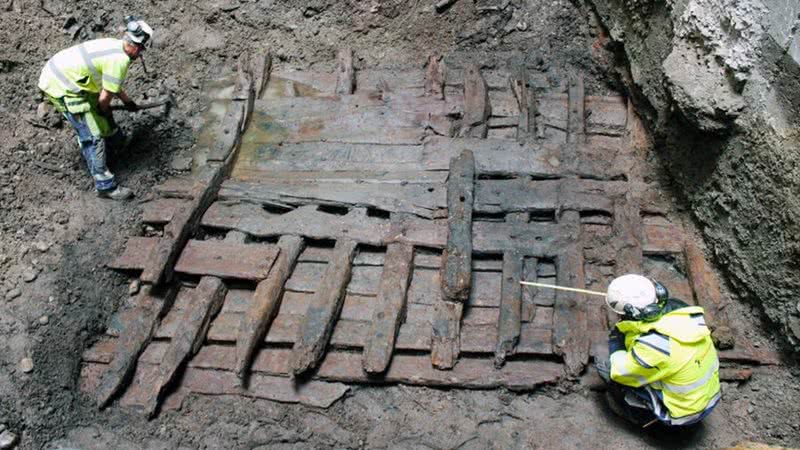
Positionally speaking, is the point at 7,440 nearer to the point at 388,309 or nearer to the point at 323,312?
the point at 323,312

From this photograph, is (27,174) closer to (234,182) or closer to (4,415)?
(234,182)

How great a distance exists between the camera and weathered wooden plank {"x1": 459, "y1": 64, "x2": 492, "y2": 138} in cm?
568

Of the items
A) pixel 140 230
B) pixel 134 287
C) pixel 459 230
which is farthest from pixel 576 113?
pixel 134 287

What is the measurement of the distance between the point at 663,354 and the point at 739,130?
1667 mm

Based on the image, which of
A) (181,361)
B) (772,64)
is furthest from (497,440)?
(772,64)

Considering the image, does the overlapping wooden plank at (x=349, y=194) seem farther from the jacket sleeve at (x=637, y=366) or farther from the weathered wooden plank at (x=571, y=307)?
the jacket sleeve at (x=637, y=366)

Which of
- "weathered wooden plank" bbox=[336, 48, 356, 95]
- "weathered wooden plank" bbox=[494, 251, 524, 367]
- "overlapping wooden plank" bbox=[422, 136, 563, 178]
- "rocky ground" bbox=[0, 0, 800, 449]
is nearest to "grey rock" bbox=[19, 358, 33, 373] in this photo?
"rocky ground" bbox=[0, 0, 800, 449]

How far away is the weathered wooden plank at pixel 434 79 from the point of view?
6000 mm

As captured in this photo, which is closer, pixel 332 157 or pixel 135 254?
pixel 135 254

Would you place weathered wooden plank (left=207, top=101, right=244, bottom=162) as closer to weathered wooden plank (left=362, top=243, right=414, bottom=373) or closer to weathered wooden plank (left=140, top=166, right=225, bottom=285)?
weathered wooden plank (left=140, top=166, right=225, bottom=285)

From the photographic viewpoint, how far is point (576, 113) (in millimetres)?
5777

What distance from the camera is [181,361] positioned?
4.42 m

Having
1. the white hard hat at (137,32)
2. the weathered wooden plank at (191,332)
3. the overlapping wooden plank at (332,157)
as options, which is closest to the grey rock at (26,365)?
the weathered wooden plank at (191,332)

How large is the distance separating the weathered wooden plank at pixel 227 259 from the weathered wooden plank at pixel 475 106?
1945 millimetres
